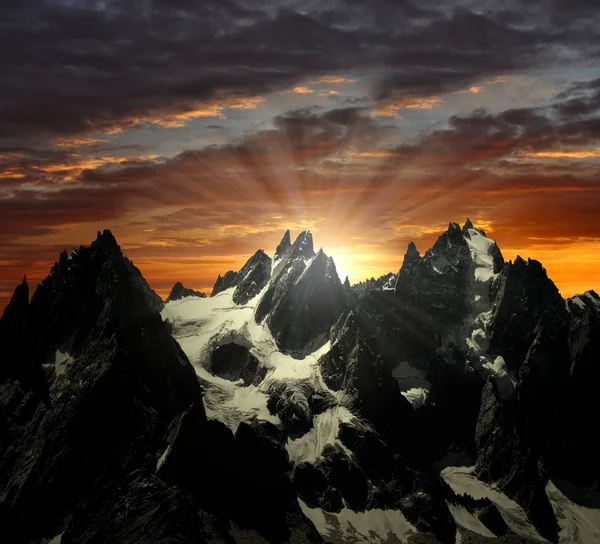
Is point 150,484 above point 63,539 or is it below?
above

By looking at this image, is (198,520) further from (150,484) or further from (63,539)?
(63,539)

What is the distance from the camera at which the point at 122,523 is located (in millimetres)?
174250

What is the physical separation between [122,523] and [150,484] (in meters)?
11.7

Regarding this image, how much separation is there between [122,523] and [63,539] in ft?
58.9

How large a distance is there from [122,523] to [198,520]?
50.6ft

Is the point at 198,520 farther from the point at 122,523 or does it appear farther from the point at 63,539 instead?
the point at 63,539

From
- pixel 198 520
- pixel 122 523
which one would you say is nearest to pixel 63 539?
pixel 122 523

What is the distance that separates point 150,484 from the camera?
184 metres

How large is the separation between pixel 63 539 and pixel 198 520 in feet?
99.6

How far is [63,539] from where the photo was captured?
601 ft

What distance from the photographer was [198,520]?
17788cm

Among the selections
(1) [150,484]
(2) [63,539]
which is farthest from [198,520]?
(2) [63,539]
